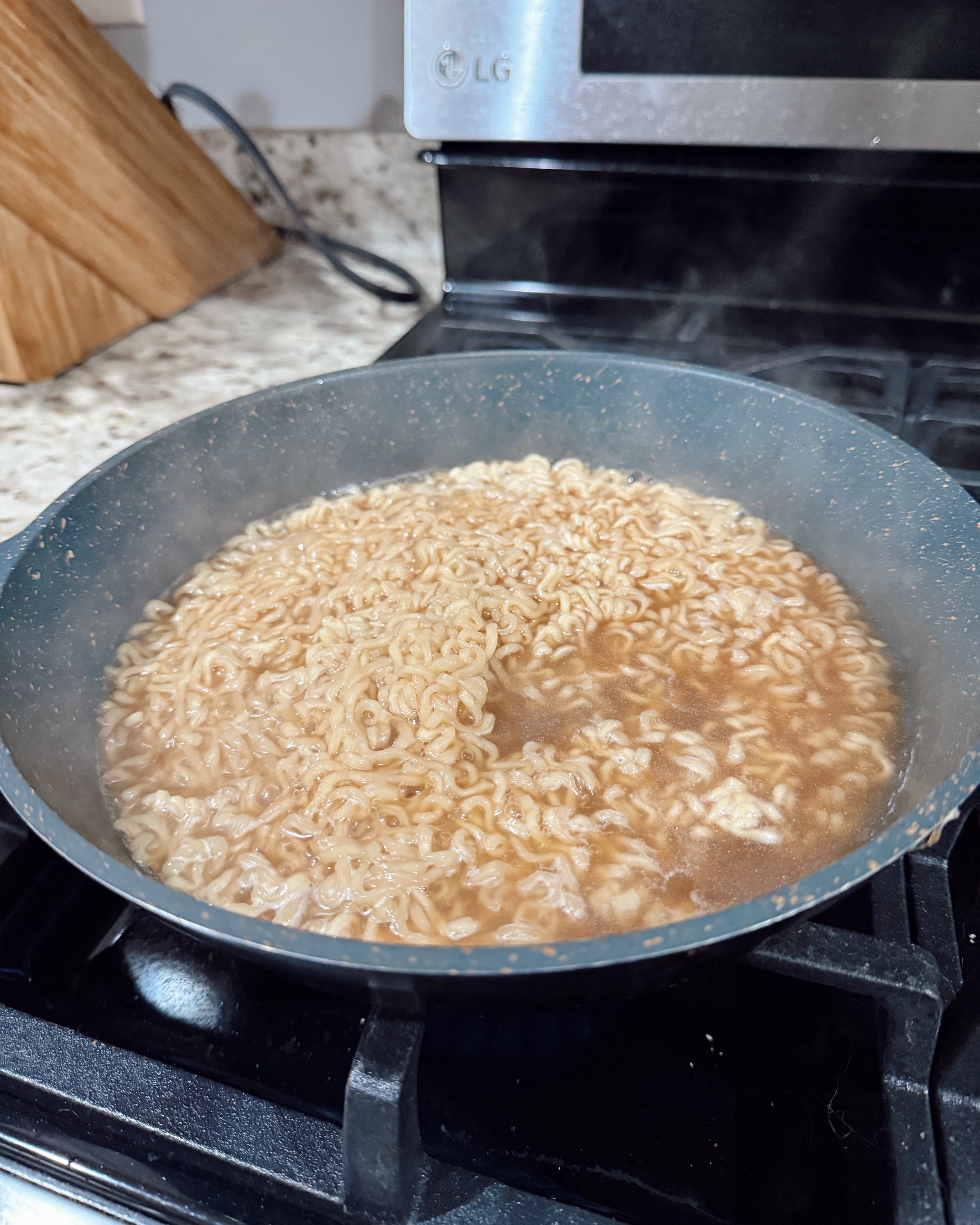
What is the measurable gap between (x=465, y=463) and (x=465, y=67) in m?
1.00

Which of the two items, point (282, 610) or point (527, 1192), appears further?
point (282, 610)

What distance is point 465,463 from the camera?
7.75 ft

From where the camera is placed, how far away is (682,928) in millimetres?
852

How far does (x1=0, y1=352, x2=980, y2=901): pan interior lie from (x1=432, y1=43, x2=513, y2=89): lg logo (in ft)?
2.41

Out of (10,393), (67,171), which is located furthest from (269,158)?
(10,393)

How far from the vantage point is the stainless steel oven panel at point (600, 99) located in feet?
6.60

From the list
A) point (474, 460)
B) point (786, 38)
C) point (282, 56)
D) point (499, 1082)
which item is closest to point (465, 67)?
point (786, 38)

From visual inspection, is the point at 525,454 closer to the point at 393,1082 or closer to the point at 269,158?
the point at 393,1082

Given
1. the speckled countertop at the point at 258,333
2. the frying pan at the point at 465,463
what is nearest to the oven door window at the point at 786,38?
the frying pan at the point at 465,463

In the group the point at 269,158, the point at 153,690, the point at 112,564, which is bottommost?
the point at 153,690

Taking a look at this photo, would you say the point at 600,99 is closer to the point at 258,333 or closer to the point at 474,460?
the point at 474,460

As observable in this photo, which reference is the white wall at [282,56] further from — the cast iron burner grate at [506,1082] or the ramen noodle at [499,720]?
the cast iron burner grate at [506,1082]

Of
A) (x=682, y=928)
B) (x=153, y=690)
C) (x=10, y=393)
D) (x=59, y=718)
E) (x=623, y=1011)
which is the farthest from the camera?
(x=10, y=393)

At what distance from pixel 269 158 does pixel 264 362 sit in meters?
1.12
